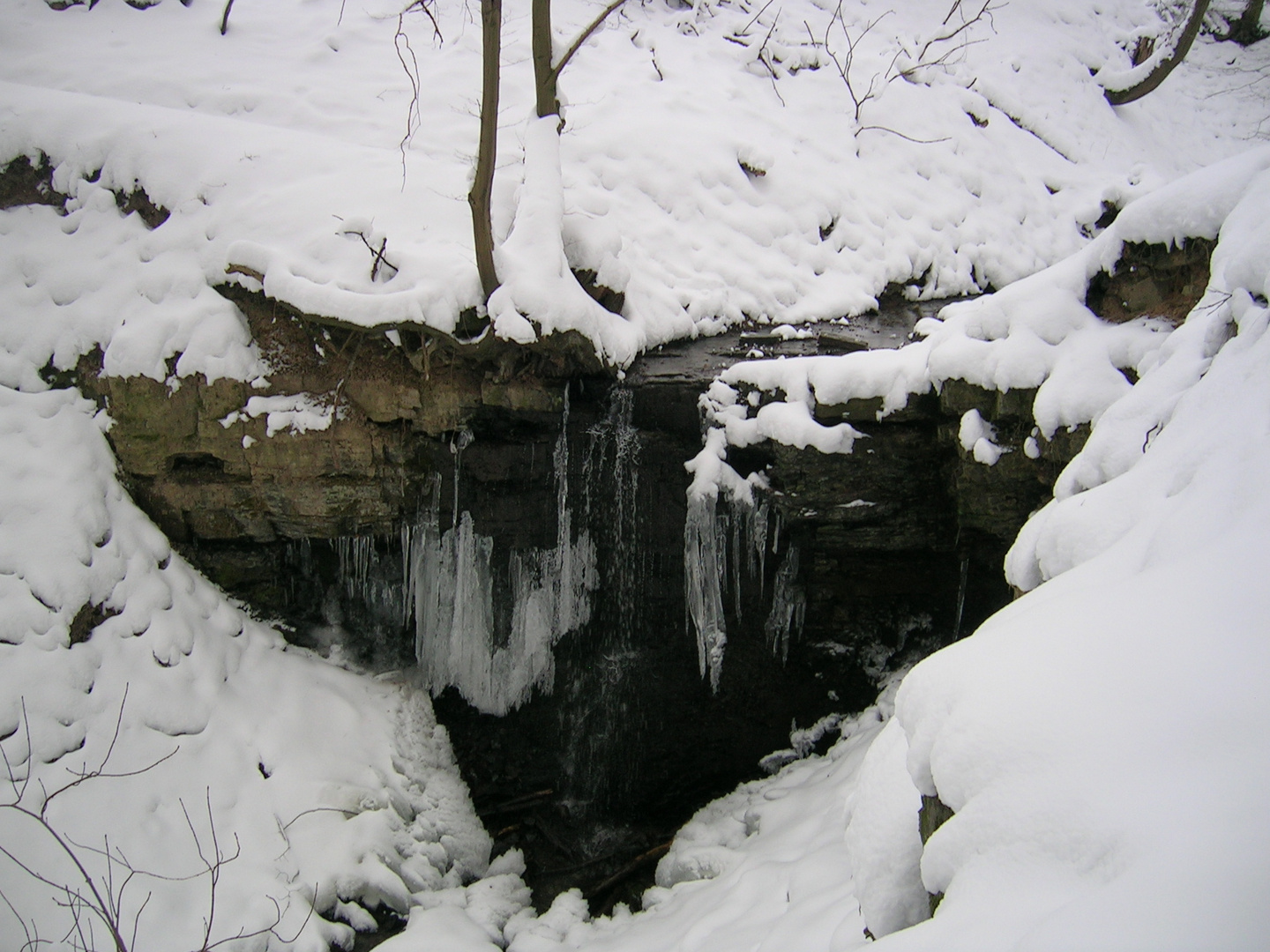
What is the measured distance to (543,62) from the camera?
4.67 metres

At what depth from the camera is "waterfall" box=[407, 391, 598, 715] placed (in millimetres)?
4613

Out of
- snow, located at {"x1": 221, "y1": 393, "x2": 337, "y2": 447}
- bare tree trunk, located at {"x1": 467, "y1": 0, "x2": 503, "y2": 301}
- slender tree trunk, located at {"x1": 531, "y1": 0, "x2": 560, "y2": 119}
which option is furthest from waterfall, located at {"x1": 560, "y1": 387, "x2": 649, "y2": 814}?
slender tree trunk, located at {"x1": 531, "y1": 0, "x2": 560, "y2": 119}

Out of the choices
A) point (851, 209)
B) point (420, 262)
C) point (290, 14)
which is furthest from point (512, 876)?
point (290, 14)

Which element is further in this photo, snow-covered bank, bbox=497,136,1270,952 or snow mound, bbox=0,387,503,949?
snow mound, bbox=0,387,503,949

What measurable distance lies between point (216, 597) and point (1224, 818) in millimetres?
4807

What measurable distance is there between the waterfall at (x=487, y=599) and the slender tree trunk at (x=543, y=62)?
217 cm

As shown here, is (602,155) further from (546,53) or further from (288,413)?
(288,413)

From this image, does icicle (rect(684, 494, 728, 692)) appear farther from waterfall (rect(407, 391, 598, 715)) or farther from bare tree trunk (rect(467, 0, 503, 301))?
bare tree trunk (rect(467, 0, 503, 301))

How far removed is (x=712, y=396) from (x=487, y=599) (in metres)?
1.96

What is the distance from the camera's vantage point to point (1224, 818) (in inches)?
40.6

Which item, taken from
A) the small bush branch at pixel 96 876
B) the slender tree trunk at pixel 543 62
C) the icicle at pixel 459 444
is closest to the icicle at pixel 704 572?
the icicle at pixel 459 444

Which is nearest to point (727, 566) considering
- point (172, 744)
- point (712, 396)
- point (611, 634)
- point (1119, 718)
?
point (611, 634)

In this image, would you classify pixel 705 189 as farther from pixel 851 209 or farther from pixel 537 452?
pixel 537 452

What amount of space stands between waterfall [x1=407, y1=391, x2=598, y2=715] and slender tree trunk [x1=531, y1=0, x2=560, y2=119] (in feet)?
7.11
